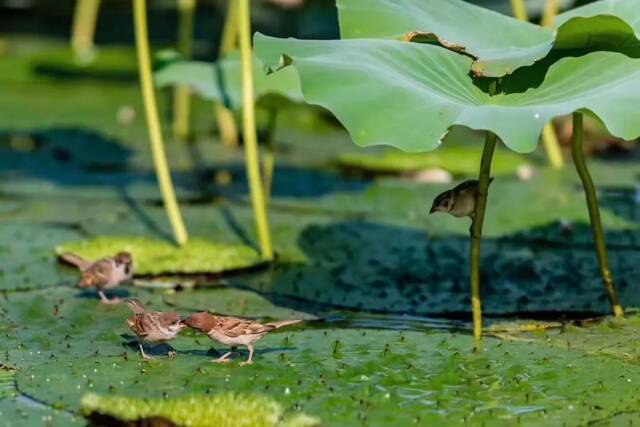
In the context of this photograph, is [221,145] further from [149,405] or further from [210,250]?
[149,405]

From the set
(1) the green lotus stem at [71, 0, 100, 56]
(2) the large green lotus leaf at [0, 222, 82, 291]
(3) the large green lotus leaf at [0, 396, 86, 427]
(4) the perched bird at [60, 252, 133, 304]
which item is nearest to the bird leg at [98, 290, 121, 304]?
(4) the perched bird at [60, 252, 133, 304]

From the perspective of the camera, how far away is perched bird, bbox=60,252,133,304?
153 inches

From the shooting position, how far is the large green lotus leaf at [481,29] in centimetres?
329

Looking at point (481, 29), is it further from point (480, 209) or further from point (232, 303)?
point (232, 303)

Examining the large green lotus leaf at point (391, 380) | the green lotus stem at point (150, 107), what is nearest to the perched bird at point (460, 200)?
the large green lotus leaf at point (391, 380)

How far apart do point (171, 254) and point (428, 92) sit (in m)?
1.50

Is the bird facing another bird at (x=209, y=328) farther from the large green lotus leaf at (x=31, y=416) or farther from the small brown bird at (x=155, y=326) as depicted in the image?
the large green lotus leaf at (x=31, y=416)

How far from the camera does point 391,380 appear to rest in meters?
3.06

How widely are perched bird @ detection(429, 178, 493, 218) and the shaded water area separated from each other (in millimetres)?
349

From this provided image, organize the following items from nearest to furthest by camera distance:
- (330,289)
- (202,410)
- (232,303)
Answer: (202,410), (232,303), (330,289)

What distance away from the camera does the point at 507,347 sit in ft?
11.0

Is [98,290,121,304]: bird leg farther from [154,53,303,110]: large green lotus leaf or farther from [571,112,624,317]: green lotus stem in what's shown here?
[571,112,624,317]: green lotus stem

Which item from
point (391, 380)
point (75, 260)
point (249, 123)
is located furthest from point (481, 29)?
point (75, 260)

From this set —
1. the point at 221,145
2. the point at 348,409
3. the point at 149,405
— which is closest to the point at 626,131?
the point at 348,409
